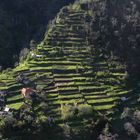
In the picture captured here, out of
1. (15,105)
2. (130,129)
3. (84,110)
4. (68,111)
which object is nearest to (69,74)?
(84,110)

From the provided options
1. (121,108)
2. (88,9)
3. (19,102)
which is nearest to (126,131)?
(121,108)

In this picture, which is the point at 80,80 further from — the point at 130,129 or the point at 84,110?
the point at 130,129

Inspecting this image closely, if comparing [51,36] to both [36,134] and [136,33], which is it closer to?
[136,33]

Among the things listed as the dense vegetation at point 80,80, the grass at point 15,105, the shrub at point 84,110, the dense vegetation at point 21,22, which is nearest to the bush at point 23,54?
the dense vegetation at point 80,80

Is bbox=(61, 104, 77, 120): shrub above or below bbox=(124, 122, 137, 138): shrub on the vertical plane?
above

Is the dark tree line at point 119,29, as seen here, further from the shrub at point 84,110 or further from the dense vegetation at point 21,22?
the shrub at point 84,110

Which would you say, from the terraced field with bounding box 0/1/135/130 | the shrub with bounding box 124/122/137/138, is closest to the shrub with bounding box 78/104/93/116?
the terraced field with bounding box 0/1/135/130

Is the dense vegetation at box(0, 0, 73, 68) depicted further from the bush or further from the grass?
the grass
